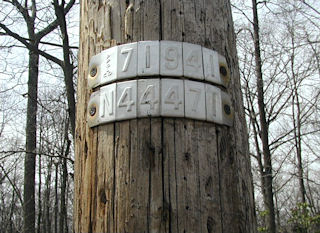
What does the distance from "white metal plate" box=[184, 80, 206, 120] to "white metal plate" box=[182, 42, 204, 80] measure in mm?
39

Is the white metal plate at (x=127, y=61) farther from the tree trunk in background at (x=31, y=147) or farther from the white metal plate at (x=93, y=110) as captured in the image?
the tree trunk in background at (x=31, y=147)

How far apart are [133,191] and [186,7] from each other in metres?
0.79

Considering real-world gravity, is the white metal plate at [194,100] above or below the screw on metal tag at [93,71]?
below

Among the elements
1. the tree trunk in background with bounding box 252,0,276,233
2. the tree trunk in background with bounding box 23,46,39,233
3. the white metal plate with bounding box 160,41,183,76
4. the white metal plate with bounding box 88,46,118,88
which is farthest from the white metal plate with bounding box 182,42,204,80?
the tree trunk in background with bounding box 23,46,39,233

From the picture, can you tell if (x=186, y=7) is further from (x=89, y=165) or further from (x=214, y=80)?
(x=89, y=165)

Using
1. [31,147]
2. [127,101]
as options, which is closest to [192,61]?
[127,101]

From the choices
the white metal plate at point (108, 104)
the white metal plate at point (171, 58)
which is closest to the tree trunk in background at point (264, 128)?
the white metal plate at point (171, 58)

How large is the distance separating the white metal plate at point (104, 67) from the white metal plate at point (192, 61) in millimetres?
274

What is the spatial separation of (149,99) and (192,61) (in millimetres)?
239

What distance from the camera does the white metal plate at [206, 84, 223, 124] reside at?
132 centimetres

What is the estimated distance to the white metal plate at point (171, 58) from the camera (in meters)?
1.31

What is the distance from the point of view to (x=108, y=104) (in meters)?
1.33

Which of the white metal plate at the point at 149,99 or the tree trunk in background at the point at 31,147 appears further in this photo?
the tree trunk in background at the point at 31,147

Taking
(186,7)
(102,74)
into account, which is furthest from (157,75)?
(186,7)
